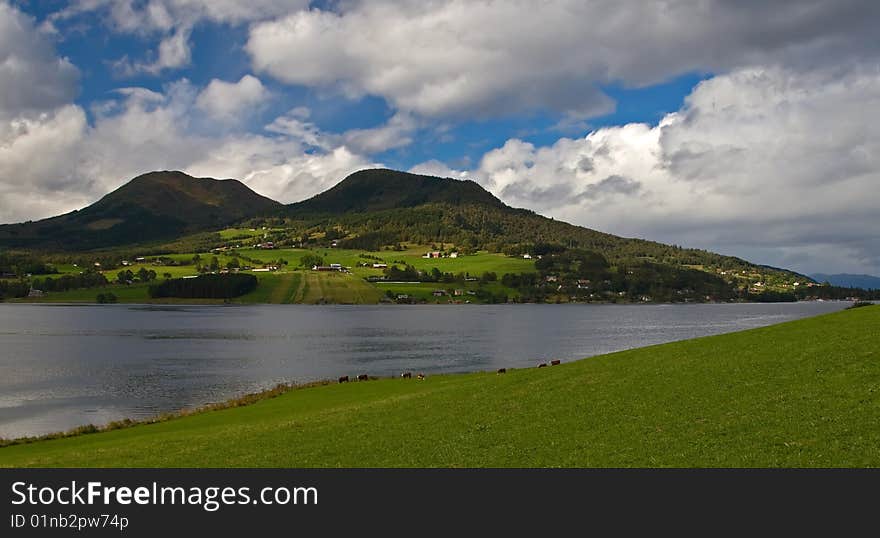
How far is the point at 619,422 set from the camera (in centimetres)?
2309

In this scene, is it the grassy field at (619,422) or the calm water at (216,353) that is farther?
the calm water at (216,353)

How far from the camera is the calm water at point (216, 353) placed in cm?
5819

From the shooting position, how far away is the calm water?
5819cm

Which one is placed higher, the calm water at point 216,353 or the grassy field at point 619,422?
the grassy field at point 619,422

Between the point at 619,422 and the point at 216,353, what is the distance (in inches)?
3422

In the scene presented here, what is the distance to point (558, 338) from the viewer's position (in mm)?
120062

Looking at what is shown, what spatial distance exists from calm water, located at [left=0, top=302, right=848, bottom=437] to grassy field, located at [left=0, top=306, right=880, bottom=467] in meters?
24.4

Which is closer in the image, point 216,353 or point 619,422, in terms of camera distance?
point 619,422

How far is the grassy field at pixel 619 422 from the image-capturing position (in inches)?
755

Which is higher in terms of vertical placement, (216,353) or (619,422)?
(619,422)

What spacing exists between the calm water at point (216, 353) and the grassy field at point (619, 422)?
24436mm
